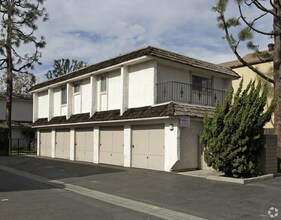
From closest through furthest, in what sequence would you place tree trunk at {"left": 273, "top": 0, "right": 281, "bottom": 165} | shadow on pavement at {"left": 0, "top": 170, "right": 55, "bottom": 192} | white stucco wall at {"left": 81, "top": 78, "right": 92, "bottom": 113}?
shadow on pavement at {"left": 0, "top": 170, "right": 55, "bottom": 192} < tree trunk at {"left": 273, "top": 0, "right": 281, "bottom": 165} < white stucco wall at {"left": 81, "top": 78, "right": 92, "bottom": 113}

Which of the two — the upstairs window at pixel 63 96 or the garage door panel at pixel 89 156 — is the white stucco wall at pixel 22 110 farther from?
the garage door panel at pixel 89 156

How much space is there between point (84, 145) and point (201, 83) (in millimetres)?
8607

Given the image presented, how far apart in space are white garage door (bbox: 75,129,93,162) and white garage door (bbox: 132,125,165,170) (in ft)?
16.2

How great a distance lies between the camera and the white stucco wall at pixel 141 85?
18.4 m

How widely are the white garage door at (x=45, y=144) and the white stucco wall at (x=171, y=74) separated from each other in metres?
13.6

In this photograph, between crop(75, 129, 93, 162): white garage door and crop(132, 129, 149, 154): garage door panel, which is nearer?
crop(132, 129, 149, 154): garage door panel

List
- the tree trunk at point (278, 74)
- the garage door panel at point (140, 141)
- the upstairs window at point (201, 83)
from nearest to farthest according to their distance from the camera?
the tree trunk at point (278, 74)
the garage door panel at point (140, 141)
the upstairs window at point (201, 83)

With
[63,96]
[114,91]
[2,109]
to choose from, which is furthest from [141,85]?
[2,109]

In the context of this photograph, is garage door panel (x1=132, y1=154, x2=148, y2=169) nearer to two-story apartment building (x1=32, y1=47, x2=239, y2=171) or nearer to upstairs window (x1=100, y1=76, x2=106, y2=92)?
two-story apartment building (x1=32, y1=47, x2=239, y2=171)

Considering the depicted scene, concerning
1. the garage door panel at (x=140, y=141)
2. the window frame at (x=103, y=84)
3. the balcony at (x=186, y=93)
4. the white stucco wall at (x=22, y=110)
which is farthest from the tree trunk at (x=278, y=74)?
the white stucco wall at (x=22, y=110)

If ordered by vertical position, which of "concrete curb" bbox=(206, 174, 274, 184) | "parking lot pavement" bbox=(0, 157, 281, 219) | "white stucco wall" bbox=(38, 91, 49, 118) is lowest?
"parking lot pavement" bbox=(0, 157, 281, 219)

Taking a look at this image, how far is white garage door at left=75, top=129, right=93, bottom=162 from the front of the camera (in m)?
23.5

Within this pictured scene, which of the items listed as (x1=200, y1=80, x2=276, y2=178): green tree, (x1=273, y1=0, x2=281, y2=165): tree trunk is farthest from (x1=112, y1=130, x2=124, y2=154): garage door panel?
(x1=273, y1=0, x2=281, y2=165): tree trunk

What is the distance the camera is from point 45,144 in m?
29.9
